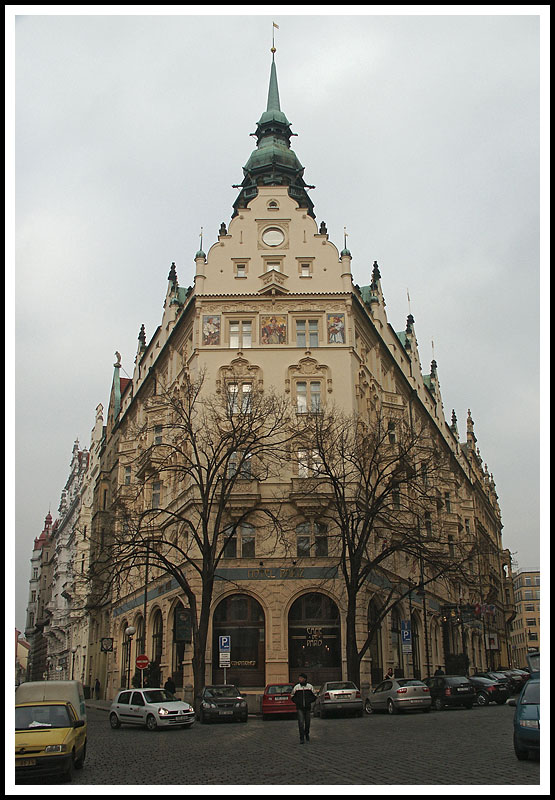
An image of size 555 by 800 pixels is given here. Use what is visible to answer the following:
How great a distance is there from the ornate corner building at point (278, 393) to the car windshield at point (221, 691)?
474 cm

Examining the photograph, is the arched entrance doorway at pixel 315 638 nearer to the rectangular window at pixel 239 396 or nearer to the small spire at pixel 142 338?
the rectangular window at pixel 239 396

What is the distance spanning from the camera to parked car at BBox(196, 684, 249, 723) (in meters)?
29.8

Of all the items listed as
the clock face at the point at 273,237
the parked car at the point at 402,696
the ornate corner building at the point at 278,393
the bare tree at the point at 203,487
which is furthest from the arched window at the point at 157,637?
the clock face at the point at 273,237

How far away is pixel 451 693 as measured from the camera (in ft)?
112

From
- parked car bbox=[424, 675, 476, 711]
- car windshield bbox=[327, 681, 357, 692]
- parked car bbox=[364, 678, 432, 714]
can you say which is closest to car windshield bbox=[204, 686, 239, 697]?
car windshield bbox=[327, 681, 357, 692]

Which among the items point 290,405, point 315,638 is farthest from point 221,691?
point 290,405

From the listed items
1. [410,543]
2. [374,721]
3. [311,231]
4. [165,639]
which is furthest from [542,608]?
[311,231]

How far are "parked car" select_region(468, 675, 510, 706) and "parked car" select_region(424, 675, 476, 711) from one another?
284 cm

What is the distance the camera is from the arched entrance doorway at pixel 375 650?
42.2 metres

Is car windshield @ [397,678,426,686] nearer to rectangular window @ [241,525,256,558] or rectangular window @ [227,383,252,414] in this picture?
rectangular window @ [241,525,256,558]

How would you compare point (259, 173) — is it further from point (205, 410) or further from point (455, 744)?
point (455, 744)

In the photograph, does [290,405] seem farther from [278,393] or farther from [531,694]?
[531,694]

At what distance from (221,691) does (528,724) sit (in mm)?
18559

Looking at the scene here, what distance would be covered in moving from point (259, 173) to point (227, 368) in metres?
20.1
